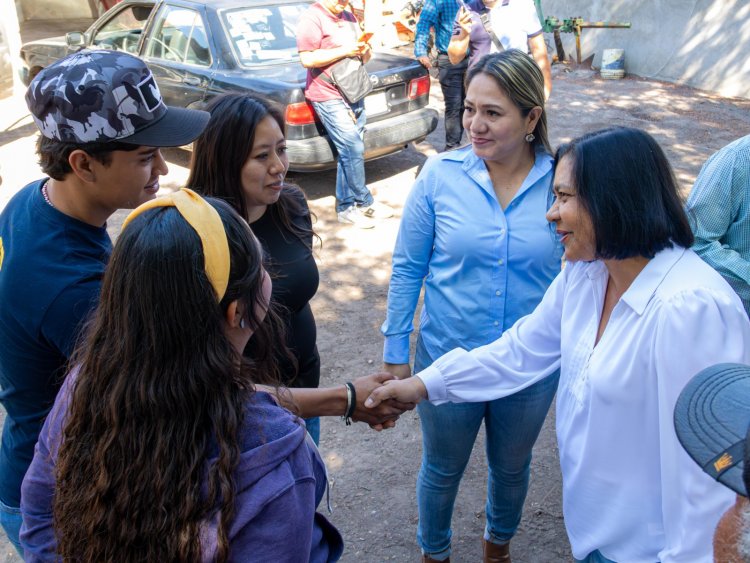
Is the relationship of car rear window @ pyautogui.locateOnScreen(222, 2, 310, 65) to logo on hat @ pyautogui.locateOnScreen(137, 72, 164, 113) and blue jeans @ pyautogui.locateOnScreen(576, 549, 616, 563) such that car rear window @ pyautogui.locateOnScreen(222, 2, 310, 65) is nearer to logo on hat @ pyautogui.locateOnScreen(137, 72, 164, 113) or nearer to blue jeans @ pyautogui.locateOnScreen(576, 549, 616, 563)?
logo on hat @ pyautogui.locateOnScreen(137, 72, 164, 113)

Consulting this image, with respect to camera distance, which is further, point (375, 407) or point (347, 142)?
point (347, 142)

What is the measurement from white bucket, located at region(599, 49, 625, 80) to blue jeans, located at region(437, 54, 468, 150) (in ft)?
19.4

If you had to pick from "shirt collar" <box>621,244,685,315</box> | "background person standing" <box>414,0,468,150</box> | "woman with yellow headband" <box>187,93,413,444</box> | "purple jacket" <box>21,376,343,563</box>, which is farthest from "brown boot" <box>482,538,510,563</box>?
"background person standing" <box>414,0,468,150</box>

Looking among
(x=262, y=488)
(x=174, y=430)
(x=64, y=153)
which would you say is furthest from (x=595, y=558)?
(x=64, y=153)

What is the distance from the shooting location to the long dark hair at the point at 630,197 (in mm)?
1957

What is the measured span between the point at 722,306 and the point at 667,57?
12.0 meters

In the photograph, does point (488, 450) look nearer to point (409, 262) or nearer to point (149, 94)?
point (409, 262)

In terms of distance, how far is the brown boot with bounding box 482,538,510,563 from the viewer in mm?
3232

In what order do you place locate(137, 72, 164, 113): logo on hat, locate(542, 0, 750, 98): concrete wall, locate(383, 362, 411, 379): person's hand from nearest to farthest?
locate(137, 72, 164, 113): logo on hat, locate(383, 362, 411, 379): person's hand, locate(542, 0, 750, 98): concrete wall

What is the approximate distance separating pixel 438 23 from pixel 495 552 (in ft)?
19.9

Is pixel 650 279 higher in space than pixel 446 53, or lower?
higher

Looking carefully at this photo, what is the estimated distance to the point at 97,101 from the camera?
194cm

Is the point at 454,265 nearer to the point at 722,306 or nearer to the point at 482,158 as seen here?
the point at 482,158

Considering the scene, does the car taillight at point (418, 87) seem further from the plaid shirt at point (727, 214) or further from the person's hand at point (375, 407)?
the person's hand at point (375, 407)
